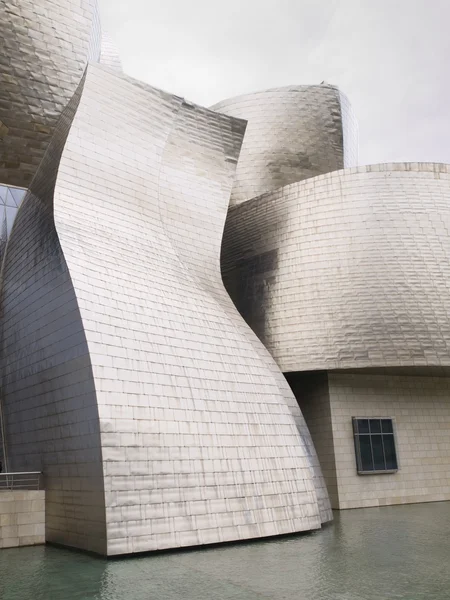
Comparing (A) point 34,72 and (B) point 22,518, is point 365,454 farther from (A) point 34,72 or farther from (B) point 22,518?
(A) point 34,72

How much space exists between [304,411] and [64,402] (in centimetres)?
878

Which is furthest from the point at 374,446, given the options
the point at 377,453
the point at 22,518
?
the point at 22,518

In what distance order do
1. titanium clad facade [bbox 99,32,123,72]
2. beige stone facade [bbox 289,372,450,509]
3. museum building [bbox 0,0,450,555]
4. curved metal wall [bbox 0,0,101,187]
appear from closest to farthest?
museum building [bbox 0,0,450,555] < curved metal wall [bbox 0,0,101,187] < beige stone facade [bbox 289,372,450,509] < titanium clad facade [bbox 99,32,123,72]

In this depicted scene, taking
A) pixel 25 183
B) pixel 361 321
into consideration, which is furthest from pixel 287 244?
pixel 25 183

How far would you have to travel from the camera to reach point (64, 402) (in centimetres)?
1047

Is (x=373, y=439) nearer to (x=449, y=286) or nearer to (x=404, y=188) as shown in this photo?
(x=449, y=286)

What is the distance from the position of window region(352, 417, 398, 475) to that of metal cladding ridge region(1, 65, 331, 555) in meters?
4.03

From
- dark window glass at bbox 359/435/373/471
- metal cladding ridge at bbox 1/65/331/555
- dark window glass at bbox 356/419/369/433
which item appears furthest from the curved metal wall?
dark window glass at bbox 359/435/373/471

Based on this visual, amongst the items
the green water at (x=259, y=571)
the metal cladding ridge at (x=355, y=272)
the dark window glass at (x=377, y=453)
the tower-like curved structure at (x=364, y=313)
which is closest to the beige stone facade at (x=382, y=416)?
the tower-like curved structure at (x=364, y=313)

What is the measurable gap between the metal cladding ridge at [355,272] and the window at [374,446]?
92.5 inches

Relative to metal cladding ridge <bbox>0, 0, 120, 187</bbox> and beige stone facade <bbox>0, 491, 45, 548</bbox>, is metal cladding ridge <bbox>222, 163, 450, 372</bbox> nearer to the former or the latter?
metal cladding ridge <bbox>0, 0, 120, 187</bbox>

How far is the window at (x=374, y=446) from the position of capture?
16.6m

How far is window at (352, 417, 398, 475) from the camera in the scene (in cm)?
1658

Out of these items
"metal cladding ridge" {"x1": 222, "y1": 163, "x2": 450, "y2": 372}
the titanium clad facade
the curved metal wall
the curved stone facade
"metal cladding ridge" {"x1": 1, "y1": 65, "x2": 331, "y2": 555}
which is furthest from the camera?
the curved stone facade
